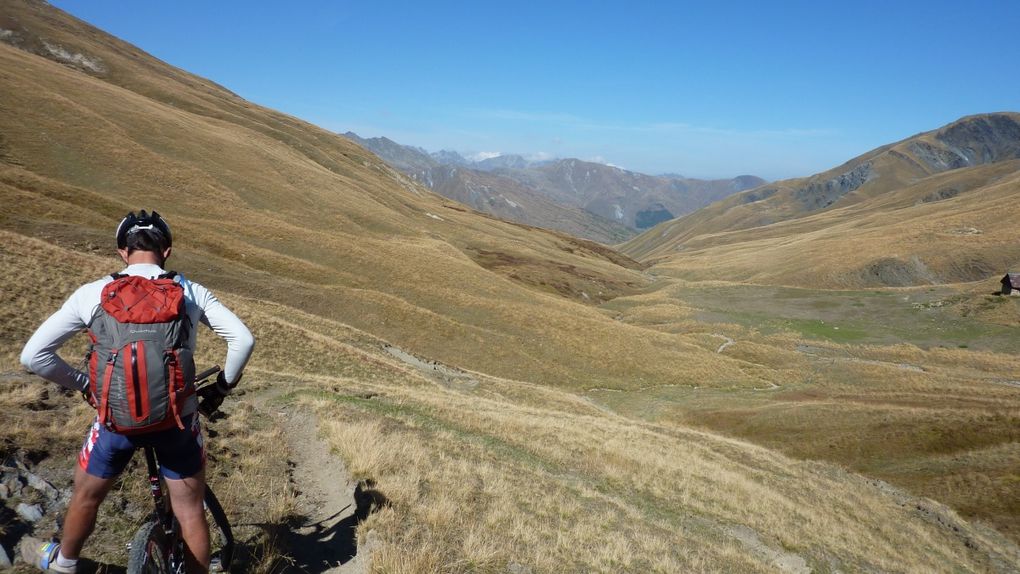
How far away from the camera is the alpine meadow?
9.16 meters

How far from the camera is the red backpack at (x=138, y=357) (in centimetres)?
443

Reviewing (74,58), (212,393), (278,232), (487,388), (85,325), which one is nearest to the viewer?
(85,325)

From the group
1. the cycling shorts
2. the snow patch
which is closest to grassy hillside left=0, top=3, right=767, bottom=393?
the snow patch

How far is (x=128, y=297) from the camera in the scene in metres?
4.55

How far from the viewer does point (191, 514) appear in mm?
5152

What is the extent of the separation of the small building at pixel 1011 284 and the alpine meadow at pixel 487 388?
271 centimetres

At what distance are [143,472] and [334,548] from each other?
10.9ft

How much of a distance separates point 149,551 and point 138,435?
48.9 inches

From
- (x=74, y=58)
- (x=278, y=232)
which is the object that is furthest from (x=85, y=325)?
(x=74, y=58)

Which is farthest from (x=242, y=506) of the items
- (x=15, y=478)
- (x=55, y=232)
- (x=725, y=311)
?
(x=725, y=311)

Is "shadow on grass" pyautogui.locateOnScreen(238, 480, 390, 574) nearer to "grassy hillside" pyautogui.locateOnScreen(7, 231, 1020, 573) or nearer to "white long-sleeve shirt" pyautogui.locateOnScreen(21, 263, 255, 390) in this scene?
"grassy hillside" pyautogui.locateOnScreen(7, 231, 1020, 573)

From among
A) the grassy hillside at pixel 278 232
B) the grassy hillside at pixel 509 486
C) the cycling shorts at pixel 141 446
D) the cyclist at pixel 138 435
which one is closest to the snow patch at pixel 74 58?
the grassy hillside at pixel 278 232

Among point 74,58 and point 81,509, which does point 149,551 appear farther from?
point 74,58

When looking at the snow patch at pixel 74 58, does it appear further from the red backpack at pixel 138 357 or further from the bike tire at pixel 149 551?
the bike tire at pixel 149 551
